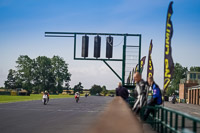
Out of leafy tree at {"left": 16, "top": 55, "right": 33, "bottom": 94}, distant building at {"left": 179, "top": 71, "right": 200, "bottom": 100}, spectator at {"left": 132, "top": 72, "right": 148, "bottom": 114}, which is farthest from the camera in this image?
leafy tree at {"left": 16, "top": 55, "right": 33, "bottom": 94}

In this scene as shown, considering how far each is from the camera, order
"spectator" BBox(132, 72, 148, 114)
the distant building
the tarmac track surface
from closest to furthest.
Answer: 1. "spectator" BBox(132, 72, 148, 114)
2. the tarmac track surface
3. the distant building

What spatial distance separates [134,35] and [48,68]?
114 metres

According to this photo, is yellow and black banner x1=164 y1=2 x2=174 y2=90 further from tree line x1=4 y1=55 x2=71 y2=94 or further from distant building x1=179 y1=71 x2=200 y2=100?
tree line x1=4 y1=55 x2=71 y2=94

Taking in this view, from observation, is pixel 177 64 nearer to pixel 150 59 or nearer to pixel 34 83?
pixel 34 83

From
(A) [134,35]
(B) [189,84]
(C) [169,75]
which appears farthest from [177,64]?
(C) [169,75]

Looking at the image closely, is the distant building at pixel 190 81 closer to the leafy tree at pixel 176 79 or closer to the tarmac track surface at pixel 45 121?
the leafy tree at pixel 176 79

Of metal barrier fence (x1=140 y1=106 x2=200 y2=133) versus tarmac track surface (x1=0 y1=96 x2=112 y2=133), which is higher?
metal barrier fence (x1=140 y1=106 x2=200 y2=133)

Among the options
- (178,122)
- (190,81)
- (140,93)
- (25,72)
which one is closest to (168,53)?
(140,93)

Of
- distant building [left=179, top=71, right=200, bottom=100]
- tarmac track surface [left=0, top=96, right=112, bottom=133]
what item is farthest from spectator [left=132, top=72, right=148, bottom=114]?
distant building [left=179, top=71, right=200, bottom=100]

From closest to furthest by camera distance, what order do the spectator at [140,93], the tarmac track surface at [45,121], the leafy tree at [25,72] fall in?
the spectator at [140,93] < the tarmac track surface at [45,121] < the leafy tree at [25,72]

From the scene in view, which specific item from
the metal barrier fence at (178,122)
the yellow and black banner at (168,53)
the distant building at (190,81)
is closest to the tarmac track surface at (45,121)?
the metal barrier fence at (178,122)

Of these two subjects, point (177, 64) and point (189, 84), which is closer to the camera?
point (189, 84)

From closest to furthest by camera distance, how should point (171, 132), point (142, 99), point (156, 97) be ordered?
point (171, 132)
point (142, 99)
point (156, 97)

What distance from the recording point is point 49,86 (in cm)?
13175
